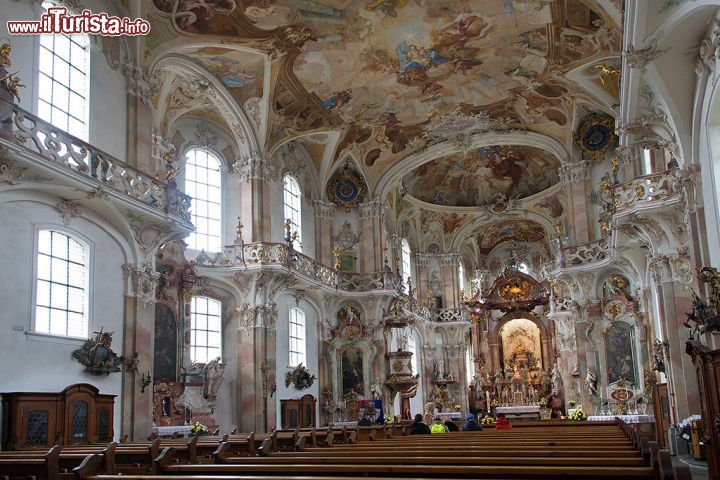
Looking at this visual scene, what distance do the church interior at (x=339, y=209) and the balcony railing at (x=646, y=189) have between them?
6 centimetres

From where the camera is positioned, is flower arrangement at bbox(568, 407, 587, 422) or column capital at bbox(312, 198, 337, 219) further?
column capital at bbox(312, 198, 337, 219)

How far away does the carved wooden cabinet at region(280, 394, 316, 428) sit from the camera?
79.2ft

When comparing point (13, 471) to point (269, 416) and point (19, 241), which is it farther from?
point (269, 416)

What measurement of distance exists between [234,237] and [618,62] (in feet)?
44.5

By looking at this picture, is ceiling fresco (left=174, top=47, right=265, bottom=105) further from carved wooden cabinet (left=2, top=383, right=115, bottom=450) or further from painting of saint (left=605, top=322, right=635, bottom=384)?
painting of saint (left=605, top=322, right=635, bottom=384)

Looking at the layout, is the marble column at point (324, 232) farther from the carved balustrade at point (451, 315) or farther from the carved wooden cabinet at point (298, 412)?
the carved balustrade at point (451, 315)

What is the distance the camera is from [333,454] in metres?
8.55

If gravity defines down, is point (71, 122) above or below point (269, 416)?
above

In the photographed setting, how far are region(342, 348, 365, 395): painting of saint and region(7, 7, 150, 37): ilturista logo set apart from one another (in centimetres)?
1590

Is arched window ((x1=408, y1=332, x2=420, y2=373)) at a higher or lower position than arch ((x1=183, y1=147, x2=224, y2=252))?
lower

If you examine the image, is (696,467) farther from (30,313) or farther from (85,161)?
(85,161)

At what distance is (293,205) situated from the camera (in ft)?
91.8

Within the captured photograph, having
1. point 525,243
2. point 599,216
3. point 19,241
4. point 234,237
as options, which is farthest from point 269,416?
point 525,243

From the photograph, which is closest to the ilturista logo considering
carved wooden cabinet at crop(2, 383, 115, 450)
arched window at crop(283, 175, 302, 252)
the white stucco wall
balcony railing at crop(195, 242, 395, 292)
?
the white stucco wall
